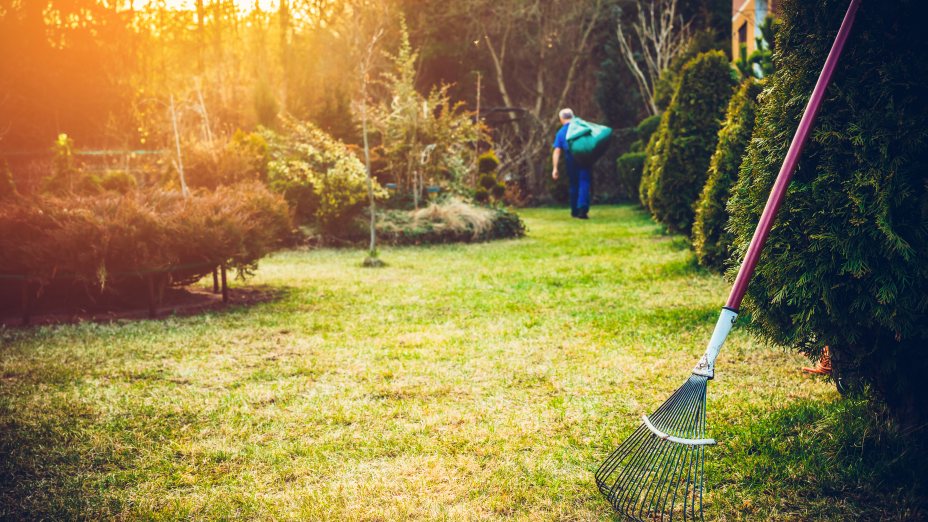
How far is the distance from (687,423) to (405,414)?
167cm

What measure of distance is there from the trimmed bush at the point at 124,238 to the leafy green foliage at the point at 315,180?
4581 millimetres

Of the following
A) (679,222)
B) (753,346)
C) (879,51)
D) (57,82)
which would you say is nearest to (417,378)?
(753,346)

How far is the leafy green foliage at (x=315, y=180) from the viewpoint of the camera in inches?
468

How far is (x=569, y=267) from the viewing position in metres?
9.40

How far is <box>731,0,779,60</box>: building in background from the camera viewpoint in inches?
514

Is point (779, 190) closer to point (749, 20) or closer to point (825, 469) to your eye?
point (825, 469)

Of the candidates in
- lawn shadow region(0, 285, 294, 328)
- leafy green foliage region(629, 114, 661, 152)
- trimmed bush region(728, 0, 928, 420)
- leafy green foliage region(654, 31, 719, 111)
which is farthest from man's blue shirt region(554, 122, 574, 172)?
trimmed bush region(728, 0, 928, 420)

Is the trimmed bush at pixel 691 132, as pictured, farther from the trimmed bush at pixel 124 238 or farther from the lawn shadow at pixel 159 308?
the trimmed bush at pixel 124 238

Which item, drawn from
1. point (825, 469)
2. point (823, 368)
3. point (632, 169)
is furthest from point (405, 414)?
point (632, 169)

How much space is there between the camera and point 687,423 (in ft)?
9.34

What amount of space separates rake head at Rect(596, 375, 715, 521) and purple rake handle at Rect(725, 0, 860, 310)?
41 cm

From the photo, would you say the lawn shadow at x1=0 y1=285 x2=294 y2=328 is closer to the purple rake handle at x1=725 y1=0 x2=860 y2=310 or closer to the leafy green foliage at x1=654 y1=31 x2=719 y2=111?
the purple rake handle at x1=725 y1=0 x2=860 y2=310

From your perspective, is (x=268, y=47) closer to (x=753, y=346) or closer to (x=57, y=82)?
(x=57, y=82)

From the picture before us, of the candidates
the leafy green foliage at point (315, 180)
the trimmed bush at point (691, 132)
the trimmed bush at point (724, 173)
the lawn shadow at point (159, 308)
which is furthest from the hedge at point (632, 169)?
the lawn shadow at point (159, 308)
